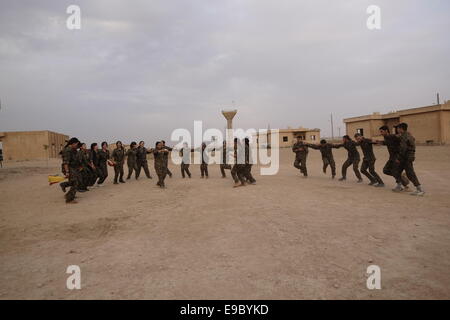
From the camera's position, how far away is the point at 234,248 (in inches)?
143

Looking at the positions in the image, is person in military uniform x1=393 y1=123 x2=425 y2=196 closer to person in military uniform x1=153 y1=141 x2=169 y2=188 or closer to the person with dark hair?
person in military uniform x1=153 y1=141 x2=169 y2=188

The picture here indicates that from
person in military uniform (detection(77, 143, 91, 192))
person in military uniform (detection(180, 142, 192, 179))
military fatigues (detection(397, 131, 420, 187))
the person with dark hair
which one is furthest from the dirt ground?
person in military uniform (detection(180, 142, 192, 179))

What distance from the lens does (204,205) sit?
6297mm

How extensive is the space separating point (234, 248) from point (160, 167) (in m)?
6.60

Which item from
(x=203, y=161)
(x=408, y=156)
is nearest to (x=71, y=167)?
(x=203, y=161)

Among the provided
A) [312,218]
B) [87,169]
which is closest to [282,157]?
[87,169]

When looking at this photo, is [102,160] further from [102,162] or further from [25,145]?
[25,145]

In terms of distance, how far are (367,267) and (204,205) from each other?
3.92 meters

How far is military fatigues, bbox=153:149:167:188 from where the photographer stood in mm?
9484

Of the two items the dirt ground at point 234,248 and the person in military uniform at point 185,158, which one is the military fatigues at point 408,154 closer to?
the dirt ground at point 234,248

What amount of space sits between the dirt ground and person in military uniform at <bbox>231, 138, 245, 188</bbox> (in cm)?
251

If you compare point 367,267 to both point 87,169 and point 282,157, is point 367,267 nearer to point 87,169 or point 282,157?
point 87,169
